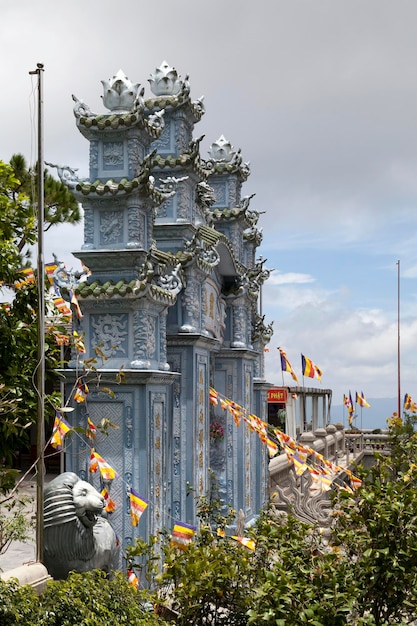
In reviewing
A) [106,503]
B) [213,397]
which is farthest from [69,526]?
[213,397]

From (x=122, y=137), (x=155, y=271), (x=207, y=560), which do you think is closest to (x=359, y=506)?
(x=207, y=560)

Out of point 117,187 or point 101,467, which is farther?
point 117,187

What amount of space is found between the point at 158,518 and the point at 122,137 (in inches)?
257

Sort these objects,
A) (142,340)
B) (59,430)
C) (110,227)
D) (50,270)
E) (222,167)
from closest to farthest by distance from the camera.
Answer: (59,430), (142,340), (50,270), (110,227), (222,167)

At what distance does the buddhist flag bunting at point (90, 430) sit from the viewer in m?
12.3

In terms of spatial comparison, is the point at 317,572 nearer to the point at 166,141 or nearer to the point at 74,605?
the point at 74,605

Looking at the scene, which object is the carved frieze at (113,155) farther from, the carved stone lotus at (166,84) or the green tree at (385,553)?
the green tree at (385,553)

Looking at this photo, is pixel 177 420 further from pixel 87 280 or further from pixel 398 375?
pixel 398 375

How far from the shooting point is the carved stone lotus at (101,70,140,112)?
45.9 ft

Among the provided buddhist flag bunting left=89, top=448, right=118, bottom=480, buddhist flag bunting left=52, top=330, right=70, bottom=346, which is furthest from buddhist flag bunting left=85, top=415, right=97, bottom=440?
buddhist flag bunting left=52, top=330, right=70, bottom=346

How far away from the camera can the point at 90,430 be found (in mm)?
12320

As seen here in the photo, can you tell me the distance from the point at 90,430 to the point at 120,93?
5.85 metres

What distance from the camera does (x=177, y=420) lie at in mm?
15523

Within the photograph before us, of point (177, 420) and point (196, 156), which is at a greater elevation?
point (196, 156)
